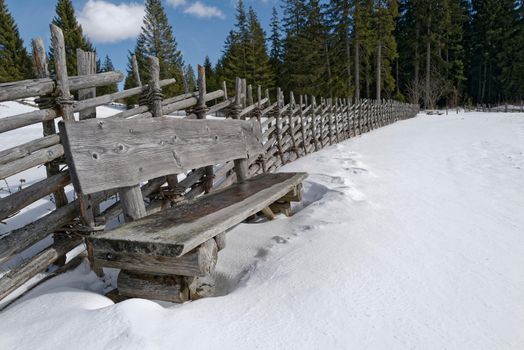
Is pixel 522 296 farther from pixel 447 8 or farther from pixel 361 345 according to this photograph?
pixel 447 8

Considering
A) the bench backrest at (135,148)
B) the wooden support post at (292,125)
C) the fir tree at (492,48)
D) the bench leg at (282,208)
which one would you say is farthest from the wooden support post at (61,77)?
the fir tree at (492,48)

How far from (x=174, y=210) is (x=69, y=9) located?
111 ft

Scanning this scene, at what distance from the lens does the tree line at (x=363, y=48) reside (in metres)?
28.5

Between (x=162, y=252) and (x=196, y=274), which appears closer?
(x=162, y=252)

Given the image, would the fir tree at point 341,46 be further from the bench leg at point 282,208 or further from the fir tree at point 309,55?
the bench leg at point 282,208

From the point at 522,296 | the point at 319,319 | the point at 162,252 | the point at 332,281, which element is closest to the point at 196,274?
the point at 162,252

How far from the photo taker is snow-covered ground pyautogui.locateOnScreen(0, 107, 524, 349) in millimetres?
1708

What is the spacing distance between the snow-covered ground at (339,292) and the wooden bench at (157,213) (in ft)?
0.67

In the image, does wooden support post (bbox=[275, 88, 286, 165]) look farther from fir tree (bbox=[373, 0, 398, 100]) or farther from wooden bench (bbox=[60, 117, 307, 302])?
fir tree (bbox=[373, 0, 398, 100])

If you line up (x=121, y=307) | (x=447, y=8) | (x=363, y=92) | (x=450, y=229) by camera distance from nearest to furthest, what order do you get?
(x=121, y=307) < (x=450, y=229) < (x=447, y=8) < (x=363, y=92)

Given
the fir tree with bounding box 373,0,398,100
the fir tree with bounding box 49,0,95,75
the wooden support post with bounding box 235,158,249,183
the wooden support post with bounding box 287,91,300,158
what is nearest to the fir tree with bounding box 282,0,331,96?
the fir tree with bounding box 373,0,398,100

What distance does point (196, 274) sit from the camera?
1.91m

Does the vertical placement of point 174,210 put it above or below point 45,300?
above

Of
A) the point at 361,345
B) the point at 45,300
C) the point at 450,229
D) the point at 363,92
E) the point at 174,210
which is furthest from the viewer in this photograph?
the point at 363,92
